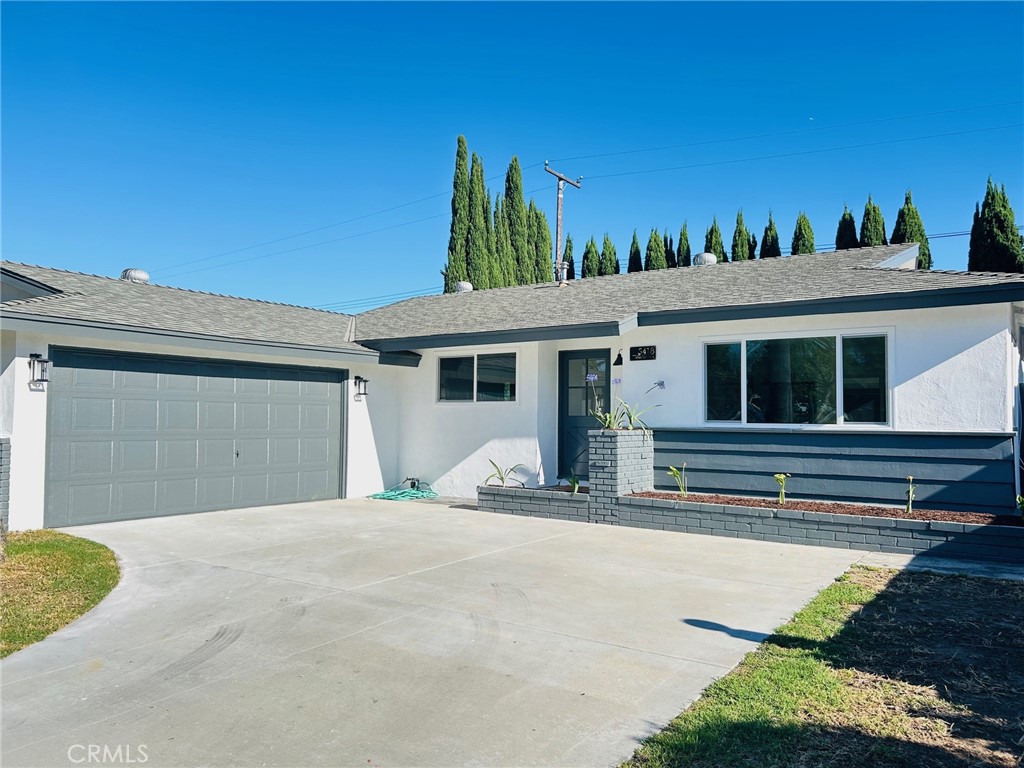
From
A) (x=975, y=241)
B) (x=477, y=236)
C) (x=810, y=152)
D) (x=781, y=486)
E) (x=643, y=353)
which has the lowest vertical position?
(x=781, y=486)

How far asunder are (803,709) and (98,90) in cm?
1680

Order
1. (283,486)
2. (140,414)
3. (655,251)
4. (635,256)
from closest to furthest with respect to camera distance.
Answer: (140,414) → (283,486) → (655,251) → (635,256)

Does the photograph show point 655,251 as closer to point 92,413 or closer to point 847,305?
A: point 847,305

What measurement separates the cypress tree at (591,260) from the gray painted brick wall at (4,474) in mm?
26862

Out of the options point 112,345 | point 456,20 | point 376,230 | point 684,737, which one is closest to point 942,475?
point 684,737

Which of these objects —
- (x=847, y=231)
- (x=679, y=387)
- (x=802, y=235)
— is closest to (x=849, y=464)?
(x=679, y=387)

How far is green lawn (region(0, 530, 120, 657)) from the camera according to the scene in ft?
15.8

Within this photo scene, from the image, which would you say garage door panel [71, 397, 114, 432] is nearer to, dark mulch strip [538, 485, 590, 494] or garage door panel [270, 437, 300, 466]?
garage door panel [270, 437, 300, 466]

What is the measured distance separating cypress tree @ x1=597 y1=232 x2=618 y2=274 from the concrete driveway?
2542cm

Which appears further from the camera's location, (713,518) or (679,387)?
(679,387)

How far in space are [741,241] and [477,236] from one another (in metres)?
11.8

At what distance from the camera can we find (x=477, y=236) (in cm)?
3177

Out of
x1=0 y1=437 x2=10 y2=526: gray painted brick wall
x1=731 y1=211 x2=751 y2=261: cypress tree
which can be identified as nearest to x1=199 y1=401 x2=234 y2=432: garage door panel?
A: x1=0 y1=437 x2=10 y2=526: gray painted brick wall

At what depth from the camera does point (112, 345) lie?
9.27 meters
